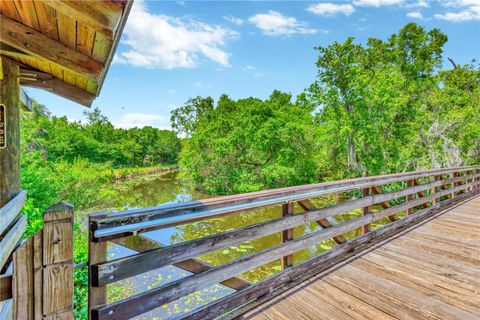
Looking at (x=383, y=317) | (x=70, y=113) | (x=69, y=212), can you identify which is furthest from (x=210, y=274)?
(x=70, y=113)

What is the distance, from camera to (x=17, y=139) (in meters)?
2.61

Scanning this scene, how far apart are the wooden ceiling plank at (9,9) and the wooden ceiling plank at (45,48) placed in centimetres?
4

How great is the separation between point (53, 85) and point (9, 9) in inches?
56.5

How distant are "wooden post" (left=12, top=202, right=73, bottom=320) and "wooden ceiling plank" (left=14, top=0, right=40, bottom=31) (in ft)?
4.12

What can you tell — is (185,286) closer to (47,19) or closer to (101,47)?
(101,47)

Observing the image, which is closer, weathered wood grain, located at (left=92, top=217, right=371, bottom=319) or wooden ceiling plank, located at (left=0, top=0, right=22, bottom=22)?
weathered wood grain, located at (left=92, top=217, right=371, bottom=319)

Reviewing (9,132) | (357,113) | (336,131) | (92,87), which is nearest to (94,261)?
(9,132)

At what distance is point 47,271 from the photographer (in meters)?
1.17

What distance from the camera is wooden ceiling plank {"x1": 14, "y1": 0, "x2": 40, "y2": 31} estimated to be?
1.54 metres

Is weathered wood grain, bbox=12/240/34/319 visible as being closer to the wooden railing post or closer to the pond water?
the wooden railing post

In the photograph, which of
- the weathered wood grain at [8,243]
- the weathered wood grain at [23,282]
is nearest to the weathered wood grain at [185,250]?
the weathered wood grain at [23,282]

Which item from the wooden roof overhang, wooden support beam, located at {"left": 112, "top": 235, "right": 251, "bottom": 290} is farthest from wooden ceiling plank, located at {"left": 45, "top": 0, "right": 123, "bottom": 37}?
wooden support beam, located at {"left": 112, "top": 235, "right": 251, "bottom": 290}

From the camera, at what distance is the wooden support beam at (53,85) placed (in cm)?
273

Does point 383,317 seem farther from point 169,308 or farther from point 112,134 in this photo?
point 112,134
